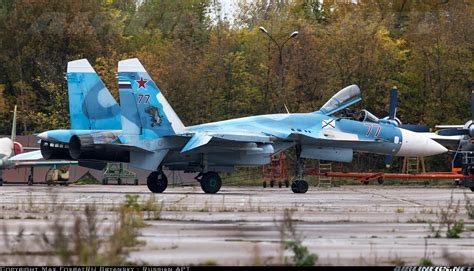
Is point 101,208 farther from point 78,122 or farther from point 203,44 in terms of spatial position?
point 203,44

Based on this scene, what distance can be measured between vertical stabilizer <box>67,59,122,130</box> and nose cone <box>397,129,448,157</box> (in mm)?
10261

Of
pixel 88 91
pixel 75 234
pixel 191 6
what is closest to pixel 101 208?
pixel 75 234

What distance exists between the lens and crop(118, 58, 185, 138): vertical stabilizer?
102 feet

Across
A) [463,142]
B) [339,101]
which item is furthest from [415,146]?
[463,142]

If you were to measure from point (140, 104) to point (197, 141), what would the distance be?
215 cm

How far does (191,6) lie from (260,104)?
1048 inches

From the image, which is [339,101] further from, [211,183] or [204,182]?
[204,182]

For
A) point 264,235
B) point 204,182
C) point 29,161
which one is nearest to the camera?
point 264,235

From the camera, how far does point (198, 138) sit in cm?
3119

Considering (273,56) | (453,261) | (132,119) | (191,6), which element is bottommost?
(453,261)

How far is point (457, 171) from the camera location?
43188 millimetres

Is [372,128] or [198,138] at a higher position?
[372,128]

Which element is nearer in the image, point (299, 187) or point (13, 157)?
point (299, 187)

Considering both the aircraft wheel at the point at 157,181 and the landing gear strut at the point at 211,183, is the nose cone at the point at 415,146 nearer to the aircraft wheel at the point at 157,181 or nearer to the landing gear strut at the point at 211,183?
the landing gear strut at the point at 211,183
